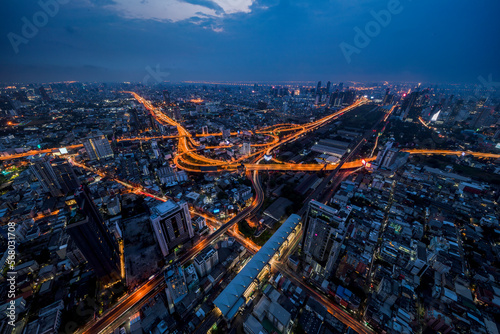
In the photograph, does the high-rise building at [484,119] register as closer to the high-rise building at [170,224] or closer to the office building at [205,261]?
the office building at [205,261]

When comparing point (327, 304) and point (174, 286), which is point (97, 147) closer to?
point (174, 286)

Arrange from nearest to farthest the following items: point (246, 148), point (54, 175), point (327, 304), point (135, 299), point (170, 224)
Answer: point (327, 304) → point (135, 299) → point (170, 224) → point (54, 175) → point (246, 148)

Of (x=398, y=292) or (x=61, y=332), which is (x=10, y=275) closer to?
(x=61, y=332)

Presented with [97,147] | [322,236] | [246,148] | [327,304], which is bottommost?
[327,304]

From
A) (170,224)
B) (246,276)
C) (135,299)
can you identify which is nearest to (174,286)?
(135,299)

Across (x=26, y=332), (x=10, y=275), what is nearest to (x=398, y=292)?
(x=26, y=332)

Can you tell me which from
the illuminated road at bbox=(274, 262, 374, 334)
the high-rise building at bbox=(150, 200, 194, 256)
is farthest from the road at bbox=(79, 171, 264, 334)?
the illuminated road at bbox=(274, 262, 374, 334)
